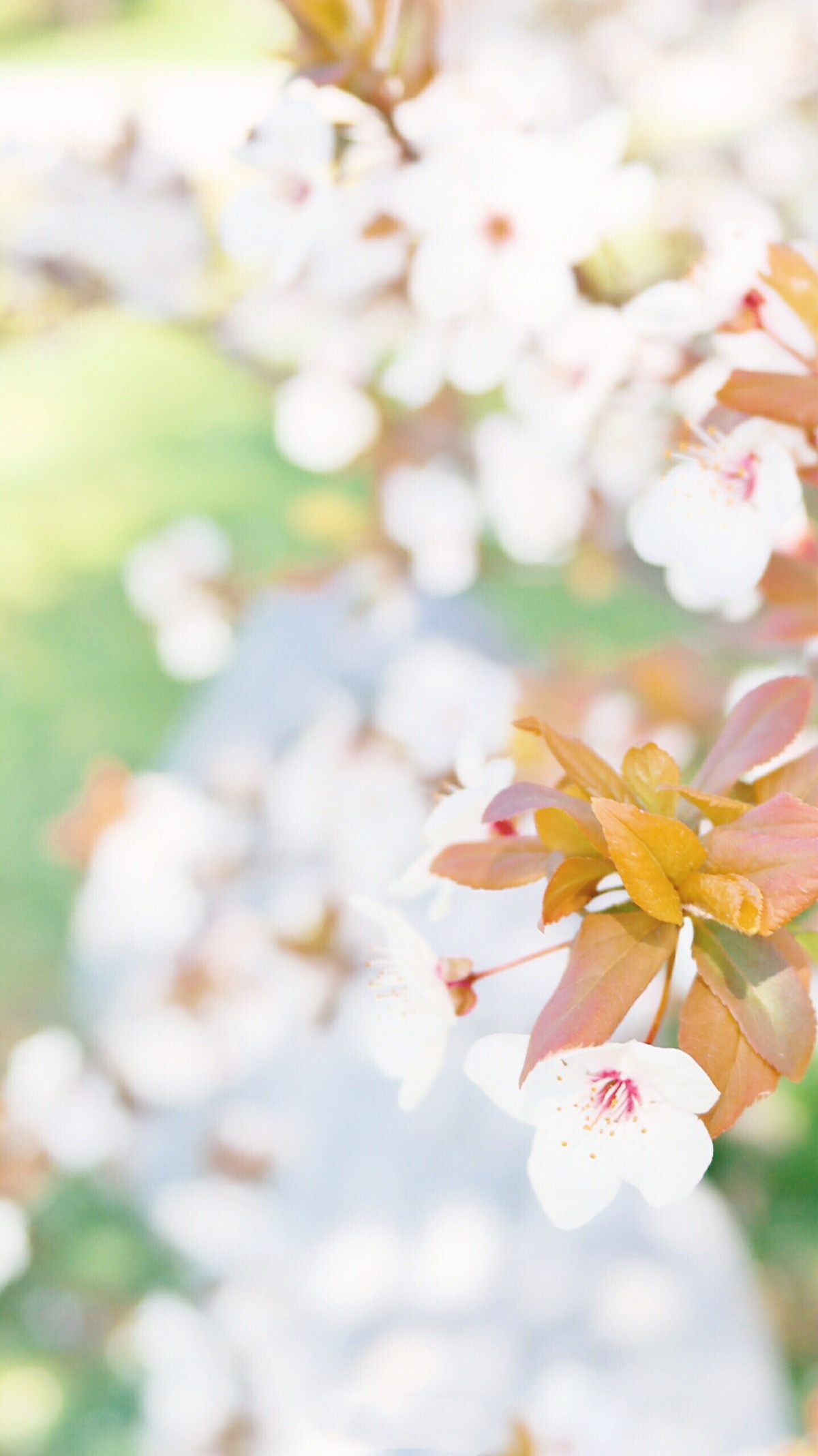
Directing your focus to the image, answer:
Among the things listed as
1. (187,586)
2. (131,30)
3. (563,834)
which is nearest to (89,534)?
(187,586)

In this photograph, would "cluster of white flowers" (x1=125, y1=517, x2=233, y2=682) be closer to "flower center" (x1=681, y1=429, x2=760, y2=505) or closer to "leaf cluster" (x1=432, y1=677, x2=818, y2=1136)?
"flower center" (x1=681, y1=429, x2=760, y2=505)

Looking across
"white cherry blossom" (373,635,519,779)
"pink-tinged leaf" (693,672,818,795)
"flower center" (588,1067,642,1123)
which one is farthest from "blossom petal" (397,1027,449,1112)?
"white cherry blossom" (373,635,519,779)

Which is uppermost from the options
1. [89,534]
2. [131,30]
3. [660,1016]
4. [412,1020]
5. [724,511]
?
[724,511]

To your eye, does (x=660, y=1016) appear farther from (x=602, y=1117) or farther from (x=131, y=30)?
(x=131, y=30)

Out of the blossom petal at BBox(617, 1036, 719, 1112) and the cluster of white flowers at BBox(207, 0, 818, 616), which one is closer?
the blossom petal at BBox(617, 1036, 719, 1112)

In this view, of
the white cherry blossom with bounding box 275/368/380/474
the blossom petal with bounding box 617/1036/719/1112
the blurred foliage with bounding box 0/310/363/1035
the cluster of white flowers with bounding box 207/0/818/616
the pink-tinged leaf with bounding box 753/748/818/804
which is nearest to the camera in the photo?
the blossom petal with bounding box 617/1036/719/1112

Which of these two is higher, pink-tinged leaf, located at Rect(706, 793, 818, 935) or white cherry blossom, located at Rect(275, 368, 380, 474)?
pink-tinged leaf, located at Rect(706, 793, 818, 935)

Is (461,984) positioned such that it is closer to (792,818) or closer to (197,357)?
(792,818)
